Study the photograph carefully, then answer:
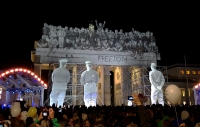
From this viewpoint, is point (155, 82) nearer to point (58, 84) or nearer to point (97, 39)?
point (97, 39)

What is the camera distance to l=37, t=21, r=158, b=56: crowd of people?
69.4ft

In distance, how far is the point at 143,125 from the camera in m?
5.13

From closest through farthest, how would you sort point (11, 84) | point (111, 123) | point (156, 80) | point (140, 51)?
point (111, 123) < point (11, 84) < point (156, 80) < point (140, 51)

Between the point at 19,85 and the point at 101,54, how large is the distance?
28.5ft

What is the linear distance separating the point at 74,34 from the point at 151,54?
801cm

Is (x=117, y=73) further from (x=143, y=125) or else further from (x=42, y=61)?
(x=143, y=125)

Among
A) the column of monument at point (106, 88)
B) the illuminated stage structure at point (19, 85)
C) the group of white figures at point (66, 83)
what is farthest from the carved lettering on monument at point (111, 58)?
the illuminated stage structure at point (19, 85)

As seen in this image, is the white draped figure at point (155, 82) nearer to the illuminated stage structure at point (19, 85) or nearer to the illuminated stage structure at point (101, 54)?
the illuminated stage structure at point (101, 54)

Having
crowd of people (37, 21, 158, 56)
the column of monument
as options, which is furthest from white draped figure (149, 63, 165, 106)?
the column of monument

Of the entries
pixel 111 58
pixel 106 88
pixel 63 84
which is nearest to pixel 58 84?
pixel 63 84

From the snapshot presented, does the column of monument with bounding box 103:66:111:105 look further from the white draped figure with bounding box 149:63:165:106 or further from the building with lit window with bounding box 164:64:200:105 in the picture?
the building with lit window with bounding box 164:64:200:105

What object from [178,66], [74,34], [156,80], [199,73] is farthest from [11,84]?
[199,73]

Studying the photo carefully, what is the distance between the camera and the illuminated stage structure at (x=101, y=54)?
21078mm

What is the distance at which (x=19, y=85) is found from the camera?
1590 cm
